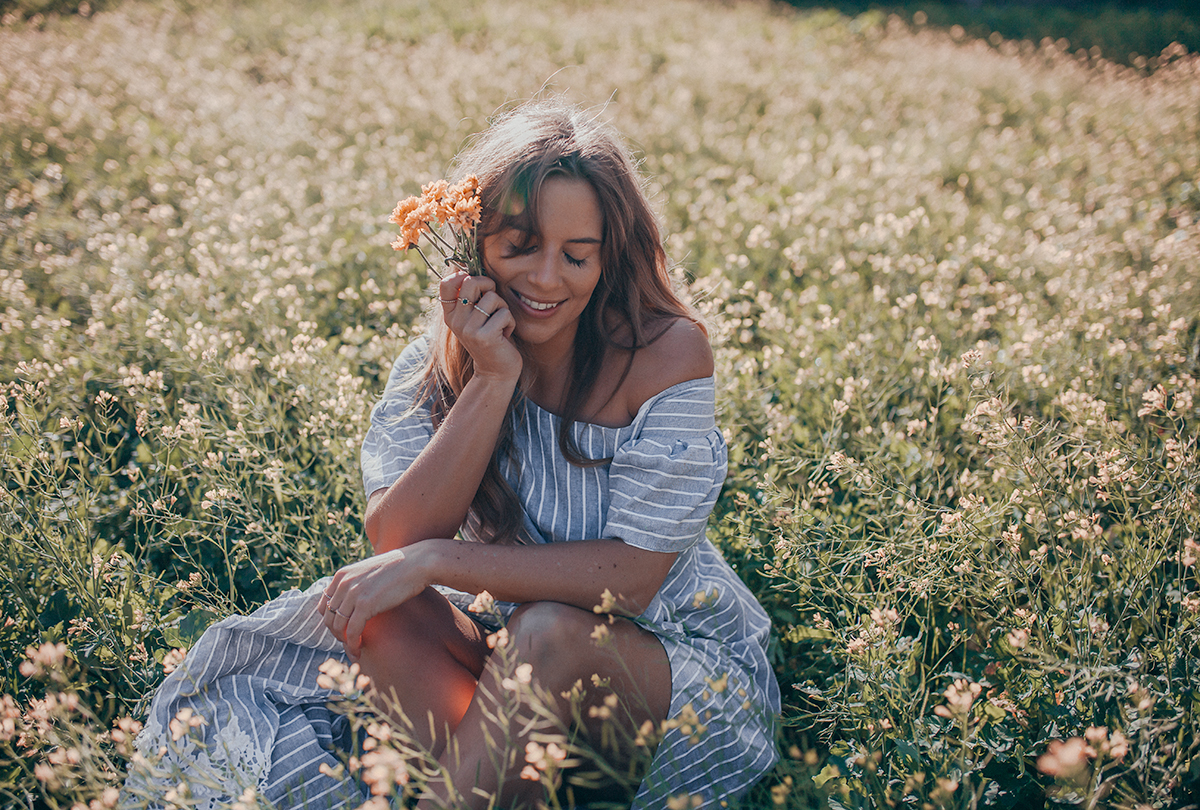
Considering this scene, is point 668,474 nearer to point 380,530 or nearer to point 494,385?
point 494,385

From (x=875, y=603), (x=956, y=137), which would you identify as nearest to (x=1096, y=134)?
(x=956, y=137)

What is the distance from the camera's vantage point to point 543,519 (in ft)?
7.45

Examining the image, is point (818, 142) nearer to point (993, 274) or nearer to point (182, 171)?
point (993, 274)

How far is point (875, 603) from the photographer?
84.7 inches

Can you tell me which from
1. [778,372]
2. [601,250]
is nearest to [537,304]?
[601,250]

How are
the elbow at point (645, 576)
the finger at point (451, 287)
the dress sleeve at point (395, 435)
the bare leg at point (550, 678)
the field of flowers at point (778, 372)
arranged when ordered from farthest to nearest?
1. the dress sleeve at point (395, 435)
2. the finger at point (451, 287)
3. the elbow at point (645, 576)
4. the field of flowers at point (778, 372)
5. the bare leg at point (550, 678)

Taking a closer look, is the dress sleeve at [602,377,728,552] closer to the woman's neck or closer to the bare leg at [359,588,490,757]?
the woman's neck

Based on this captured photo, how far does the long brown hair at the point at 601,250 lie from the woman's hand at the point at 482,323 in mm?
156

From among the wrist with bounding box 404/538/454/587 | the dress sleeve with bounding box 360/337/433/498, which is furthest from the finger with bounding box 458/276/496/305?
the wrist with bounding box 404/538/454/587

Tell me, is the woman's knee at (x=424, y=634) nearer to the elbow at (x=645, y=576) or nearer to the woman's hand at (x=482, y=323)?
the elbow at (x=645, y=576)

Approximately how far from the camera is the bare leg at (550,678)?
170 centimetres

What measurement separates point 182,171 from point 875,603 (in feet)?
18.1

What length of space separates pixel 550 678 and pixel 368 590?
52cm

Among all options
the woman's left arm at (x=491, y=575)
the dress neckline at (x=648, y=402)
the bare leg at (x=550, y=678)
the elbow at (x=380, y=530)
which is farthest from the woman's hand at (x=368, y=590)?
the dress neckline at (x=648, y=402)
